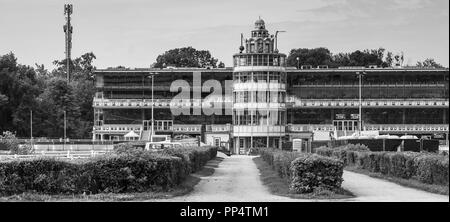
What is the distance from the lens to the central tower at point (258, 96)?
111812mm

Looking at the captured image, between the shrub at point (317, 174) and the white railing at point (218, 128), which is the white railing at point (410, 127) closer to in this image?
the white railing at point (218, 128)

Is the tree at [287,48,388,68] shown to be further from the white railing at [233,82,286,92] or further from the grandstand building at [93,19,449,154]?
the white railing at [233,82,286,92]

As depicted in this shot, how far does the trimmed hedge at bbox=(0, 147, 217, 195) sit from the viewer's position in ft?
95.1

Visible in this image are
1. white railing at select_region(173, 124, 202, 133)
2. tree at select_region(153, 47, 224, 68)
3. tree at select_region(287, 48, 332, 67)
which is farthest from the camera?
tree at select_region(287, 48, 332, 67)

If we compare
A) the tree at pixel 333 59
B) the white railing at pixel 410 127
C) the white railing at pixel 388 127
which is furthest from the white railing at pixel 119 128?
the tree at pixel 333 59

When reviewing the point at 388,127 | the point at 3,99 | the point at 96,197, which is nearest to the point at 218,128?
the point at 388,127

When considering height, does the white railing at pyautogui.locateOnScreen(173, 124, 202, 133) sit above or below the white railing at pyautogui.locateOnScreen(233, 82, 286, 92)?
below

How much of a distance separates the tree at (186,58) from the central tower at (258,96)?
3967cm

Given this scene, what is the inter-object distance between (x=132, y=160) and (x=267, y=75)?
82.8m

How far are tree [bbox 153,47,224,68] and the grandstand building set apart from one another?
95.1ft

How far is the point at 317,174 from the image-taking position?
30047 mm

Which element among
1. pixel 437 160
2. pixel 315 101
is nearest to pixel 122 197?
pixel 437 160

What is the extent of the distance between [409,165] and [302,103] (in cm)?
8404

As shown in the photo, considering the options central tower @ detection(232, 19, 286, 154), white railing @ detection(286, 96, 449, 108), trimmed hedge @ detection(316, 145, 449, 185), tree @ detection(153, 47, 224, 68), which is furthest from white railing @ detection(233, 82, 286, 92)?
trimmed hedge @ detection(316, 145, 449, 185)
